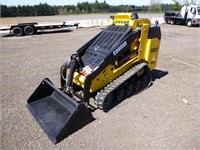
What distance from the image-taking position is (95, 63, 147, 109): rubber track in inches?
185

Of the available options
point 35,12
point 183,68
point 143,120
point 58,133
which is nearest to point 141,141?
point 143,120

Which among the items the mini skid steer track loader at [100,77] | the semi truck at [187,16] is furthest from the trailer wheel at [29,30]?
the semi truck at [187,16]

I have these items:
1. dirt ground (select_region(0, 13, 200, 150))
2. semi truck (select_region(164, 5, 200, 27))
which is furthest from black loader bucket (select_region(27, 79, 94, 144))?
semi truck (select_region(164, 5, 200, 27))

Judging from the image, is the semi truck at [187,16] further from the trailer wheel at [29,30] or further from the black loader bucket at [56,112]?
the black loader bucket at [56,112]

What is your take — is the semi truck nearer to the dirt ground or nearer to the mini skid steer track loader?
the dirt ground

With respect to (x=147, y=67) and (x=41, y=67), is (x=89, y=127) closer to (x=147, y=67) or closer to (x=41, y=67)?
(x=147, y=67)

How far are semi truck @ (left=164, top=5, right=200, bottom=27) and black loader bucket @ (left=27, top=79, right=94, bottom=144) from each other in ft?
67.9

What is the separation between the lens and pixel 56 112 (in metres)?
4.55

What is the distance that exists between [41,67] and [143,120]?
4.76 metres

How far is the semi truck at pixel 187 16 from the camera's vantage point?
873 inches

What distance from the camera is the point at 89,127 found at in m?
4.32

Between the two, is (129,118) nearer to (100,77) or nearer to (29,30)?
(100,77)

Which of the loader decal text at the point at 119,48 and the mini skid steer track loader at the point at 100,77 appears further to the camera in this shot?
the loader decal text at the point at 119,48

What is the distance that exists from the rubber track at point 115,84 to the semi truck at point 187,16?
19.2 meters
